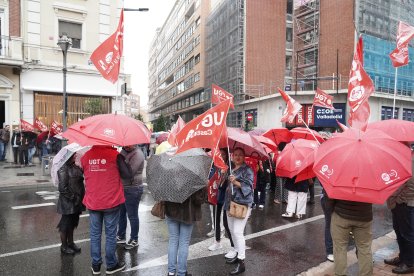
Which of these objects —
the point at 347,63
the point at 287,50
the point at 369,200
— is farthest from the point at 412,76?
the point at 369,200

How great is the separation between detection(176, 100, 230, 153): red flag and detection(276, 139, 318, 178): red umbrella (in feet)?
11.7

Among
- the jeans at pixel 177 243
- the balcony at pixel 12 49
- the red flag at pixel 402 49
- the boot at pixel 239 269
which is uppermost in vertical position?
the balcony at pixel 12 49

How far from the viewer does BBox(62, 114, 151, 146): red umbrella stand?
Result: 420 cm

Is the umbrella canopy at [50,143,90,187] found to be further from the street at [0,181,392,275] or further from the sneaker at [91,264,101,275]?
the sneaker at [91,264,101,275]

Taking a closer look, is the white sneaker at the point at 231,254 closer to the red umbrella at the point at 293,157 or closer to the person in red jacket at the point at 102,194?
the person in red jacket at the point at 102,194

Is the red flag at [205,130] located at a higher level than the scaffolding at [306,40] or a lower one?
lower

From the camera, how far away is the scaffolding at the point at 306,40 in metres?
35.9

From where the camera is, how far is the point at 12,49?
1692cm

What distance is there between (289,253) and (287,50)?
37.6 m

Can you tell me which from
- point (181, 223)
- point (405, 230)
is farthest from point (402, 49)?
point (181, 223)

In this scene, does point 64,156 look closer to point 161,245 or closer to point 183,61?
point 161,245

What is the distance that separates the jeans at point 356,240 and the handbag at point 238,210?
119 cm

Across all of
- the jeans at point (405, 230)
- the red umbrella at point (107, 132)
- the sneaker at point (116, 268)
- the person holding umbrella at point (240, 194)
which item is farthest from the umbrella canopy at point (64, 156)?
the jeans at point (405, 230)

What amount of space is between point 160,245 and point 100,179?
2080 millimetres
